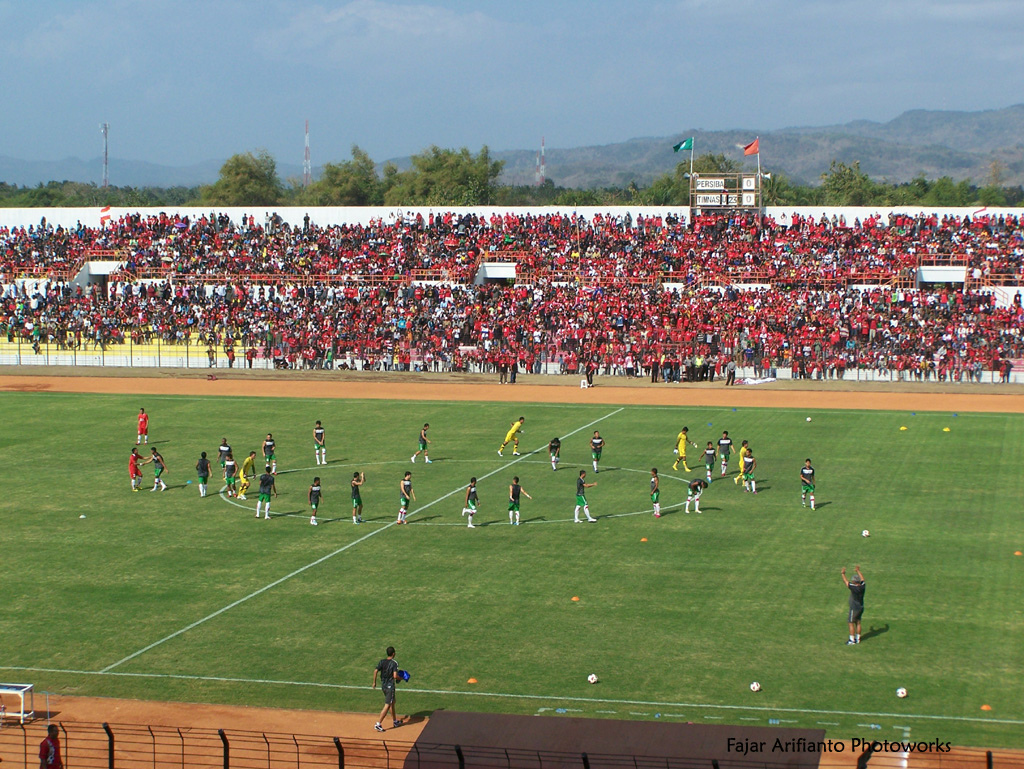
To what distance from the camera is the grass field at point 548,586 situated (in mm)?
20859

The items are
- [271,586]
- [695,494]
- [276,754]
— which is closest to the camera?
[276,754]

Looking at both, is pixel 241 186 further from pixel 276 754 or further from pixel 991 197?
pixel 276 754

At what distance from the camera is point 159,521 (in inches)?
1316

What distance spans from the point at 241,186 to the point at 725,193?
86476 millimetres

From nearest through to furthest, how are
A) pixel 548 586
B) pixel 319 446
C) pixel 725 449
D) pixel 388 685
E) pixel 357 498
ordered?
pixel 388 685 < pixel 548 586 < pixel 357 498 < pixel 725 449 < pixel 319 446

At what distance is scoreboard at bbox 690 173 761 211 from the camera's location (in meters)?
79.5

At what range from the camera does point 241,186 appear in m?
148

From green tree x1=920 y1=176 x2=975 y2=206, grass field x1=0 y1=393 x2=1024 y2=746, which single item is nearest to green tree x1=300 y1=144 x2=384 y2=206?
green tree x1=920 y1=176 x2=975 y2=206

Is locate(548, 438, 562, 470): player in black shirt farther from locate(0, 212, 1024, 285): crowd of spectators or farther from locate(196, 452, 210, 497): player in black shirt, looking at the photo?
locate(0, 212, 1024, 285): crowd of spectators

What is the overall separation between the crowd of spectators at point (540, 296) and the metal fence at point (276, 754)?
44.4 meters

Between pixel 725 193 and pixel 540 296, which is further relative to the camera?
pixel 725 193

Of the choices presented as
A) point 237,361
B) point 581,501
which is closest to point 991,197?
point 237,361

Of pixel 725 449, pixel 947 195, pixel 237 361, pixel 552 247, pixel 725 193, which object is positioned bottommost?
pixel 725 449

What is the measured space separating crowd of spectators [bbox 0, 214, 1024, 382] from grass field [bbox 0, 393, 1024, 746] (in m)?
18.8
